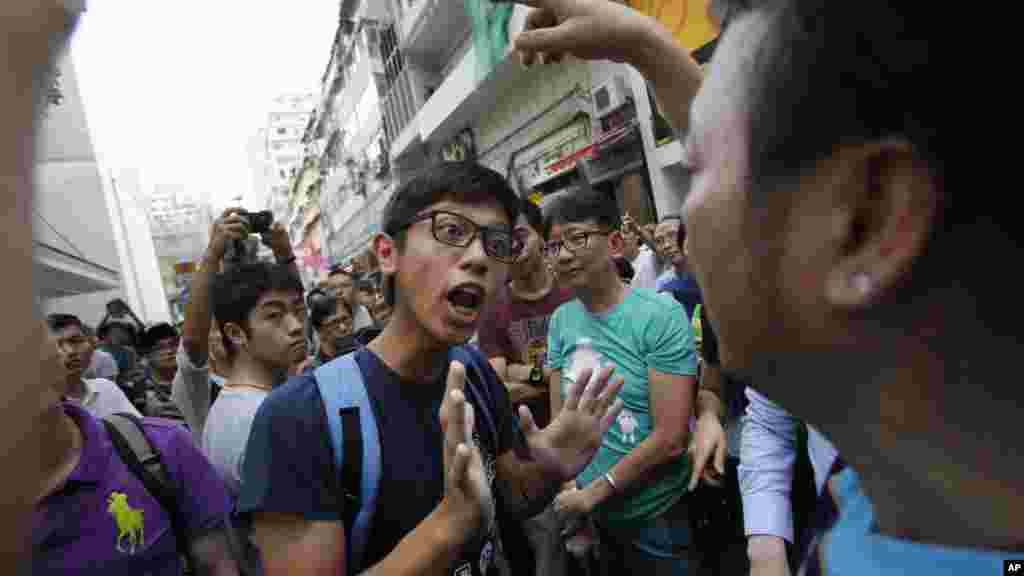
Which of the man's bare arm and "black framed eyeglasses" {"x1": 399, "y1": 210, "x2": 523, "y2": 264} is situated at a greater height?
"black framed eyeglasses" {"x1": 399, "y1": 210, "x2": 523, "y2": 264}

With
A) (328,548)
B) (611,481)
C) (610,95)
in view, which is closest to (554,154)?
(610,95)

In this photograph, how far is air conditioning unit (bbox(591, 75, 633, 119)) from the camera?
974 centimetres

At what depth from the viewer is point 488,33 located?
12500 millimetres

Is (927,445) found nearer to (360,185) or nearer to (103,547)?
(103,547)

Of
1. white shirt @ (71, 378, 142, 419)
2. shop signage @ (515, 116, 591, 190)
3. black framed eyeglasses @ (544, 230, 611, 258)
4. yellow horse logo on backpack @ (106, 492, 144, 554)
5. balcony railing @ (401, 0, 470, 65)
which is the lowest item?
yellow horse logo on backpack @ (106, 492, 144, 554)

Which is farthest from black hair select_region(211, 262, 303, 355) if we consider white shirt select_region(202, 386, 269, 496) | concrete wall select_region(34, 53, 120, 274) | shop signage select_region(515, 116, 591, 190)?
concrete wall select_region(34, 53, 120, 274)

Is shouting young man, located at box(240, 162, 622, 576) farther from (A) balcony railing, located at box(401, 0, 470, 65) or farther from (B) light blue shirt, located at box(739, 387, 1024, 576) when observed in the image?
(A) balcony railing, located at box(401, 0, 470, 65)

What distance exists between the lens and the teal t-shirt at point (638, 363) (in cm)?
256

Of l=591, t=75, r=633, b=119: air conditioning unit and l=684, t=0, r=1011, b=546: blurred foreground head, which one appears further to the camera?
l=591, t=75, r=633, b=119: air conditioning unit

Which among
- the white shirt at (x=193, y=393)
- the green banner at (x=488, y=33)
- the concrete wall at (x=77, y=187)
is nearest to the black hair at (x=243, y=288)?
the white shirt at (x=193, y=393)

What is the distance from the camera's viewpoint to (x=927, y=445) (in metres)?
0.57

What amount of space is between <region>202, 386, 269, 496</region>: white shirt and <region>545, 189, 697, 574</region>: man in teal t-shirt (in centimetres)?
148

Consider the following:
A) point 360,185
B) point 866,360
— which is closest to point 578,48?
point 866,360

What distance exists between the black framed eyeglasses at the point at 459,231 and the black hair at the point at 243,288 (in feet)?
4.95
